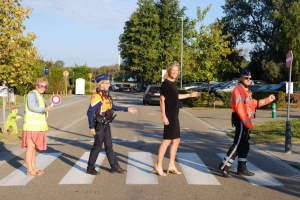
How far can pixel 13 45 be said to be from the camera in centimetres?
1115

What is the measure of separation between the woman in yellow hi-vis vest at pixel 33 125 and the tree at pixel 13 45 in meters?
5.75

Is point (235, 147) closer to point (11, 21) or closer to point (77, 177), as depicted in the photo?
point (77, 177)

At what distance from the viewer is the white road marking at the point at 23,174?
5590 mm

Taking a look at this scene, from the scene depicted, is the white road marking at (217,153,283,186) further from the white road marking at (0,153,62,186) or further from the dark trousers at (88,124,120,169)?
the white road marking at (0,153,62,186)

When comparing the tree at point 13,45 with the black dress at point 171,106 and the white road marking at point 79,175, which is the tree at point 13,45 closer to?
the white road marking at point 79,175

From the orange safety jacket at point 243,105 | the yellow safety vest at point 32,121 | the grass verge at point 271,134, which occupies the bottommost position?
the grass verge at point 271,134

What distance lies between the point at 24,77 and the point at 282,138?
27.8ft

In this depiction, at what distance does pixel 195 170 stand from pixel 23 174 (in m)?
3.03

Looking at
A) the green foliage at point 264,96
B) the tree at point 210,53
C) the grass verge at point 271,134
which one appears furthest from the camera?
the tree at point 210,53

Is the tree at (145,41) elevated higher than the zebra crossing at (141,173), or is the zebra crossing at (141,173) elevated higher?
the tree at (145,41)

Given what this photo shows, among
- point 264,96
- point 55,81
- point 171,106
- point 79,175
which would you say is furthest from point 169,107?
→ point 55,81

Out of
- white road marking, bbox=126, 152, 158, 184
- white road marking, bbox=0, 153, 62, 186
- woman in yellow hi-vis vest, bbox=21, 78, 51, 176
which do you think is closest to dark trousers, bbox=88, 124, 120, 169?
white road marking, bbox=126, 152, 158, 184

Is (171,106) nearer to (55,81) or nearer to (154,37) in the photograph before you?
(55,81)

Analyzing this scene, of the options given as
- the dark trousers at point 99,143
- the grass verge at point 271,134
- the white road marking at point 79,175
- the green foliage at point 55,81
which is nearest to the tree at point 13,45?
the white road marking at point 79,175
